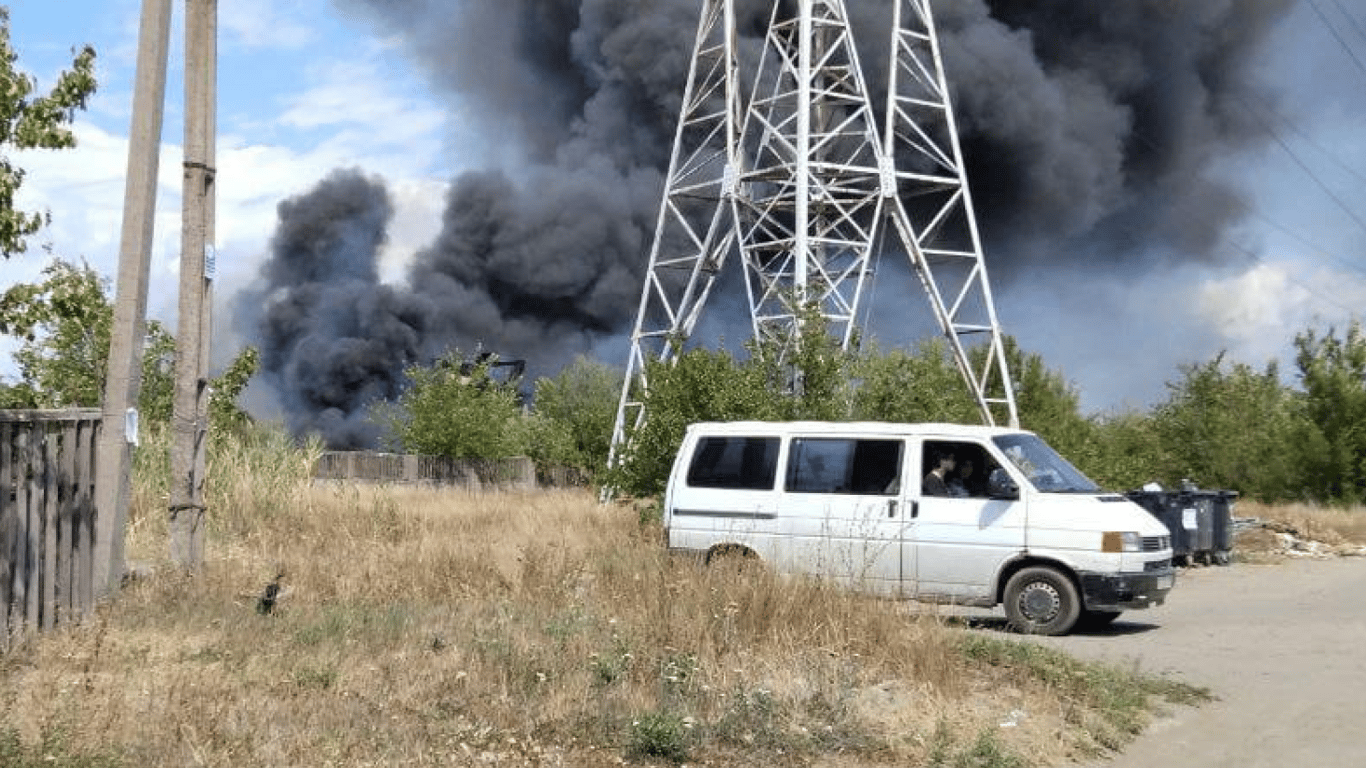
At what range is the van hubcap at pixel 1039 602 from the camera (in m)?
14.0

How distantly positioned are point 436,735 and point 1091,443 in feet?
91.6

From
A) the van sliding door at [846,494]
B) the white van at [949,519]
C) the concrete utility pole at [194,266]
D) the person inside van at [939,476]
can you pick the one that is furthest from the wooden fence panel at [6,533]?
the person inside van at [939,476]

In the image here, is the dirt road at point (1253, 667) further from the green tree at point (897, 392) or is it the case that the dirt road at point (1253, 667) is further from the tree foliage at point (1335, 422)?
the tree foliage at point (1335, 422)

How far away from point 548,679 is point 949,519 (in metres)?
6.83

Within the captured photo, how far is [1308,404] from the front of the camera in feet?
157

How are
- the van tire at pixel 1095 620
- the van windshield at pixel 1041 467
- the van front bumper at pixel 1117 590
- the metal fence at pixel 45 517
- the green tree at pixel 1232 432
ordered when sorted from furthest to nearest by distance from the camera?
1. the green tree at pixel 1232 432
2. the van tire at pixel 1095 620
3. the van windshield at pixel 1041 467
4. the van front bumper at pixel 1117 590
5. the metal fence at pixel 45 517

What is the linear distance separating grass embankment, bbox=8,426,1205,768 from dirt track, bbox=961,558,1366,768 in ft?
A: 1.33

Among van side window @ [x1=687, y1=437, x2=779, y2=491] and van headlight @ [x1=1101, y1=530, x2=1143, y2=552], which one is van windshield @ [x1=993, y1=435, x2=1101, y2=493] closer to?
van headlight @ [x1=1101, y1=530, x2=1143, y2=552]

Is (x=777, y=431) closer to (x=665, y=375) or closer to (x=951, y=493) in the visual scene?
(x=951, y=493)

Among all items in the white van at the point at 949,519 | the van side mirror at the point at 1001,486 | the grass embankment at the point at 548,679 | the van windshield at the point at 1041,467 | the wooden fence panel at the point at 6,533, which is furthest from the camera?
the van windshield at the point at 1041,467

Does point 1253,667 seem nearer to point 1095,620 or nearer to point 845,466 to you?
point 1095,620

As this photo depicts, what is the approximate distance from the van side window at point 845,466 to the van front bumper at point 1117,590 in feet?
6.93

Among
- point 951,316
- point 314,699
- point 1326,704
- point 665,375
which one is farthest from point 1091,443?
point 314,699

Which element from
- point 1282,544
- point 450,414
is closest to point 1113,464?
point 1282,544
